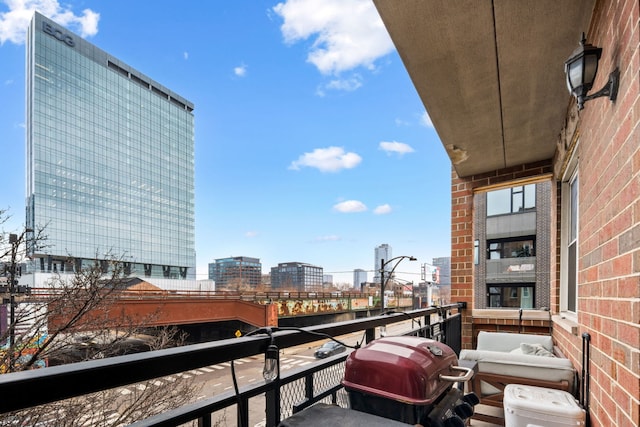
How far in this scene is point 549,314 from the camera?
3.85 metres

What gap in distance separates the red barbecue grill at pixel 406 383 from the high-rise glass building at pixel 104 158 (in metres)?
45.4

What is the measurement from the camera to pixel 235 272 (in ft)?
148

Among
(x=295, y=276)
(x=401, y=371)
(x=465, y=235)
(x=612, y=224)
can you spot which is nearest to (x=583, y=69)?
(x=612, y=224)

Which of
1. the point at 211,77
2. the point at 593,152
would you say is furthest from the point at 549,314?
the point at 211,77

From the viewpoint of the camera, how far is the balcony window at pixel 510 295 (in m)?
12.6

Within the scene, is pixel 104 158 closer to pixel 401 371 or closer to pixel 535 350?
pixel 535 350

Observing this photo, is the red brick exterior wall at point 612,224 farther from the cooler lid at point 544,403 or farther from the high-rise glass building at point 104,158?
the high-rise glass building at point 104,158

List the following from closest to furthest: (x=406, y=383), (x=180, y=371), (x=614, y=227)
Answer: (x=180, y=371) < (x=406, y=383) < (x=614, y=227)

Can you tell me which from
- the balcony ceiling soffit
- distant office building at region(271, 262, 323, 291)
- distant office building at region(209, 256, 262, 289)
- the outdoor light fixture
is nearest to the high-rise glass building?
distant office building at region(209, 256, 262, 289)

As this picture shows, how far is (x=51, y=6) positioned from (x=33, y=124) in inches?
684

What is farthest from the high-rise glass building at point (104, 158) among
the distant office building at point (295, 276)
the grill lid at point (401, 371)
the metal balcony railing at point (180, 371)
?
the grill lid at point (401, 371)

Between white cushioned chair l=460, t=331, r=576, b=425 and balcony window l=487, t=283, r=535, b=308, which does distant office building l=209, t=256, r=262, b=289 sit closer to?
balcony window l=487, t=283, r=535, b=308

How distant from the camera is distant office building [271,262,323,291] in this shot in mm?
46969

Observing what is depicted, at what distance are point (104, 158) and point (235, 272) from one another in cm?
2662
